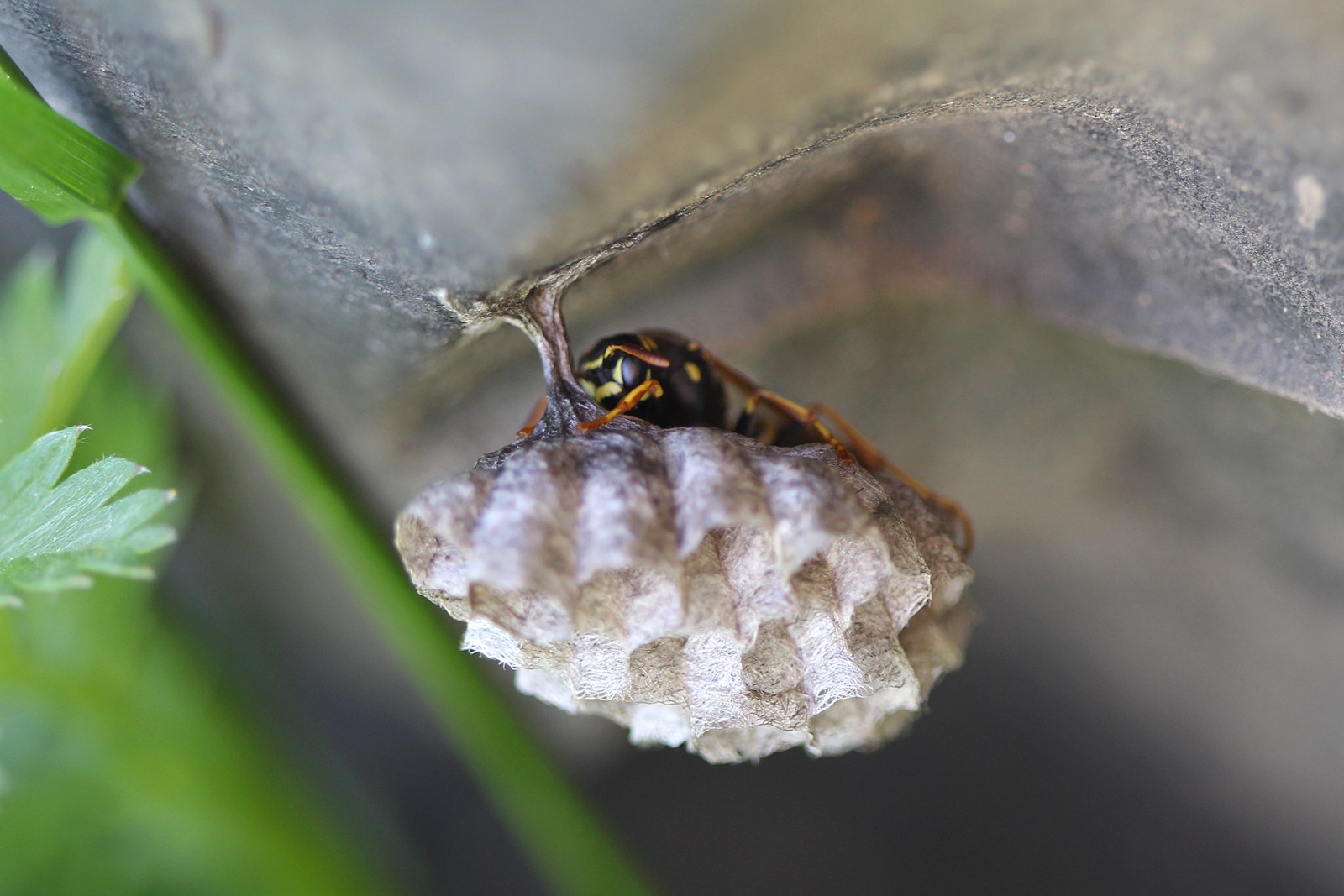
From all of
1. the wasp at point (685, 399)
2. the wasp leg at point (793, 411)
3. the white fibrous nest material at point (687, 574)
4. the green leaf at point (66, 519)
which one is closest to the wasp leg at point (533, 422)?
the wasp at point (685, 399)

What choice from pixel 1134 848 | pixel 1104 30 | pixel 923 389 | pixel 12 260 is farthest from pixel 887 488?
pixel 12 260

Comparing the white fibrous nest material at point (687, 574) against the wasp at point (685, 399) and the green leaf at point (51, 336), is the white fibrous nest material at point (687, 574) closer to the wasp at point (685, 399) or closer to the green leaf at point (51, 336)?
the wasp at point (685, 399)

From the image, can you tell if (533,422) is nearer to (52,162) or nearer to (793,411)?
(793,411)

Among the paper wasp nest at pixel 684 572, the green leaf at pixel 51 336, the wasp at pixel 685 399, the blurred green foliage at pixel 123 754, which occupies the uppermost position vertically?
the wasp at pixel 685 399

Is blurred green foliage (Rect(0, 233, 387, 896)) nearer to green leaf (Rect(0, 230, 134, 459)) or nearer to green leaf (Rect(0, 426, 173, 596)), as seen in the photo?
green leaf (Rect(0, 230, 134, 459))

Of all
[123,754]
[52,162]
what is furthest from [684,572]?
[123,754]

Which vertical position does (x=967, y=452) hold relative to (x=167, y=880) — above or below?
above

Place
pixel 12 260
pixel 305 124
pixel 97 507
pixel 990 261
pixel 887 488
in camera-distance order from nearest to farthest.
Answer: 1. pixel 305 124
2. pixel 97 507
3. pixel 887 488
4. pixel 990 261
5. pixel 12 260

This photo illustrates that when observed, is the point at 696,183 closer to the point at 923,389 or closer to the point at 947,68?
the point at 947,68
